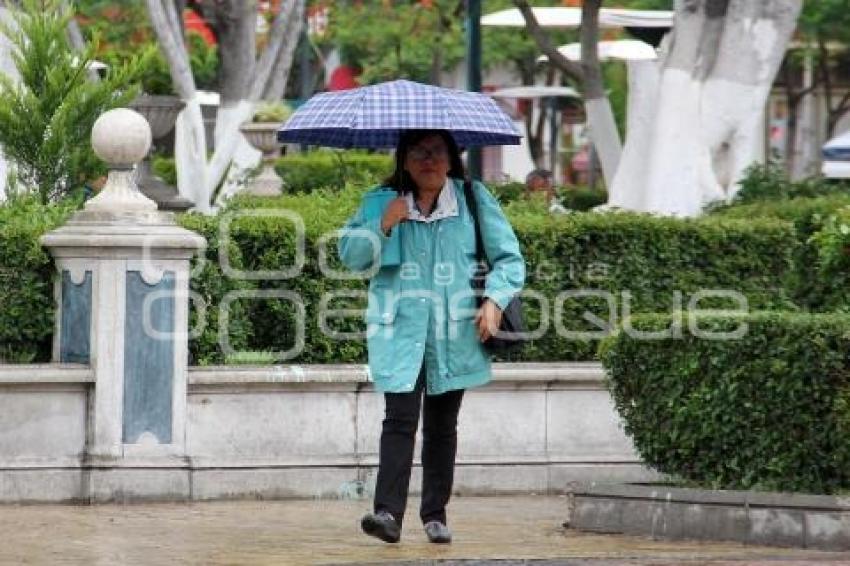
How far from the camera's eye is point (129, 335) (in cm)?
1098

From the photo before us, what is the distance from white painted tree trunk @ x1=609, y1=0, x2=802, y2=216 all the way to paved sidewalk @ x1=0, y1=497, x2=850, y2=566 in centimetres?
706

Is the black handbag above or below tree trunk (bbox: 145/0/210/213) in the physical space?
below

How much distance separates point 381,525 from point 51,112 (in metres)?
4.57

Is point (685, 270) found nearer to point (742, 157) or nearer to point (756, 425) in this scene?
point (756, 425)

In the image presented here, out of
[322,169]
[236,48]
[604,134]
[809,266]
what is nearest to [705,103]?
[604,134]

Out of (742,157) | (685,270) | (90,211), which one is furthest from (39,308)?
(742,157)

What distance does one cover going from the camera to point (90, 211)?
437 inches

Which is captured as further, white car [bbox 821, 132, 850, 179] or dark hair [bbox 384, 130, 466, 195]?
white car [bbox 821, 132, 850, 179]

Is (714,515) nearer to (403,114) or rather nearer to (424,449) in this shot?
A: (424,449)

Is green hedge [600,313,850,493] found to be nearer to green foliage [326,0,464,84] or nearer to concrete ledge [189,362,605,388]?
concrete ledge [189,362,605,388]

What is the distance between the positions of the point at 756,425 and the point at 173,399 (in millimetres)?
2854

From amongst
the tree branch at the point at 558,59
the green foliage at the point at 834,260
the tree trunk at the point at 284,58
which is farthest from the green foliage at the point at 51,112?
the tree trunk at the point at 284,58

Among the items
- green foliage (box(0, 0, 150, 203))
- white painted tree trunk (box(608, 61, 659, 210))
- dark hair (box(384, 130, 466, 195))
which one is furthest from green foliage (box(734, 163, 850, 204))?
dark hair (box(384, 130, 466, 195))

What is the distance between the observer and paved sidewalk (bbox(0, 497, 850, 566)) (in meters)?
9.09
